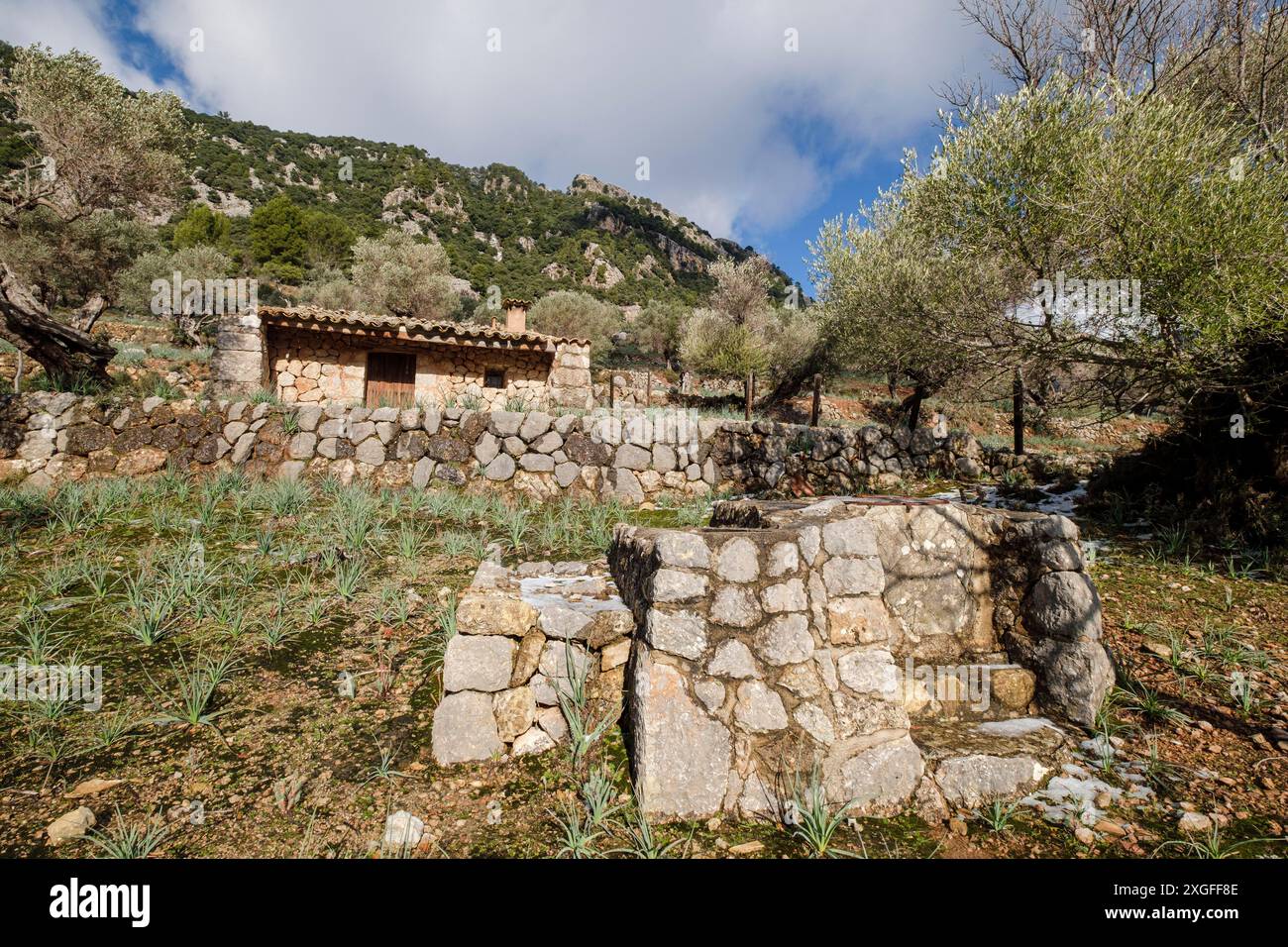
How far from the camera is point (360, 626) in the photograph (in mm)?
4023

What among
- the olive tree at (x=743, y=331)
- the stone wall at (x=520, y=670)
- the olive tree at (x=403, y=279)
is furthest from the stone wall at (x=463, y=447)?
the olive tree at (x=403, y=279)

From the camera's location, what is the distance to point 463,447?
9219 millimetres

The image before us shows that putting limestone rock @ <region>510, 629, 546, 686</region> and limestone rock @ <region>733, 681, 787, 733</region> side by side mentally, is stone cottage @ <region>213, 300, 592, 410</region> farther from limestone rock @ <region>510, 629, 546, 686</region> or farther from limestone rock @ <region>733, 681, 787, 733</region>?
limestone rock @ <region>733, 681, 787, 733</region>

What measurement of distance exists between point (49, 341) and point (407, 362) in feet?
21.4

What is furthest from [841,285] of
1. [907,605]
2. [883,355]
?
[907,605]

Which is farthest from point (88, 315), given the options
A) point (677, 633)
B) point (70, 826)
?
point (677, 633)

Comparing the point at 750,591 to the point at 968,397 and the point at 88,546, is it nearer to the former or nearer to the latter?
the point at 88,546

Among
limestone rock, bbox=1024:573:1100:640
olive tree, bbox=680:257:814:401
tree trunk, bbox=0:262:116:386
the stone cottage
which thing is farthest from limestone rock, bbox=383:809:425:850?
olive tree, bbox=680:257:814:401

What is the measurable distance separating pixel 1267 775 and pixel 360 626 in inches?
221

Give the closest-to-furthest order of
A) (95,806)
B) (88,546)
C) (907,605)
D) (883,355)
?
(95,806), (907,605), (88,546), (883,355)

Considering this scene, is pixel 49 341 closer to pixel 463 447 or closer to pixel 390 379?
pixel 390 379

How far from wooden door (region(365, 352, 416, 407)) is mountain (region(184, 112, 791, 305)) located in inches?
983

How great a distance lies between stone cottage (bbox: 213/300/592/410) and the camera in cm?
1270
